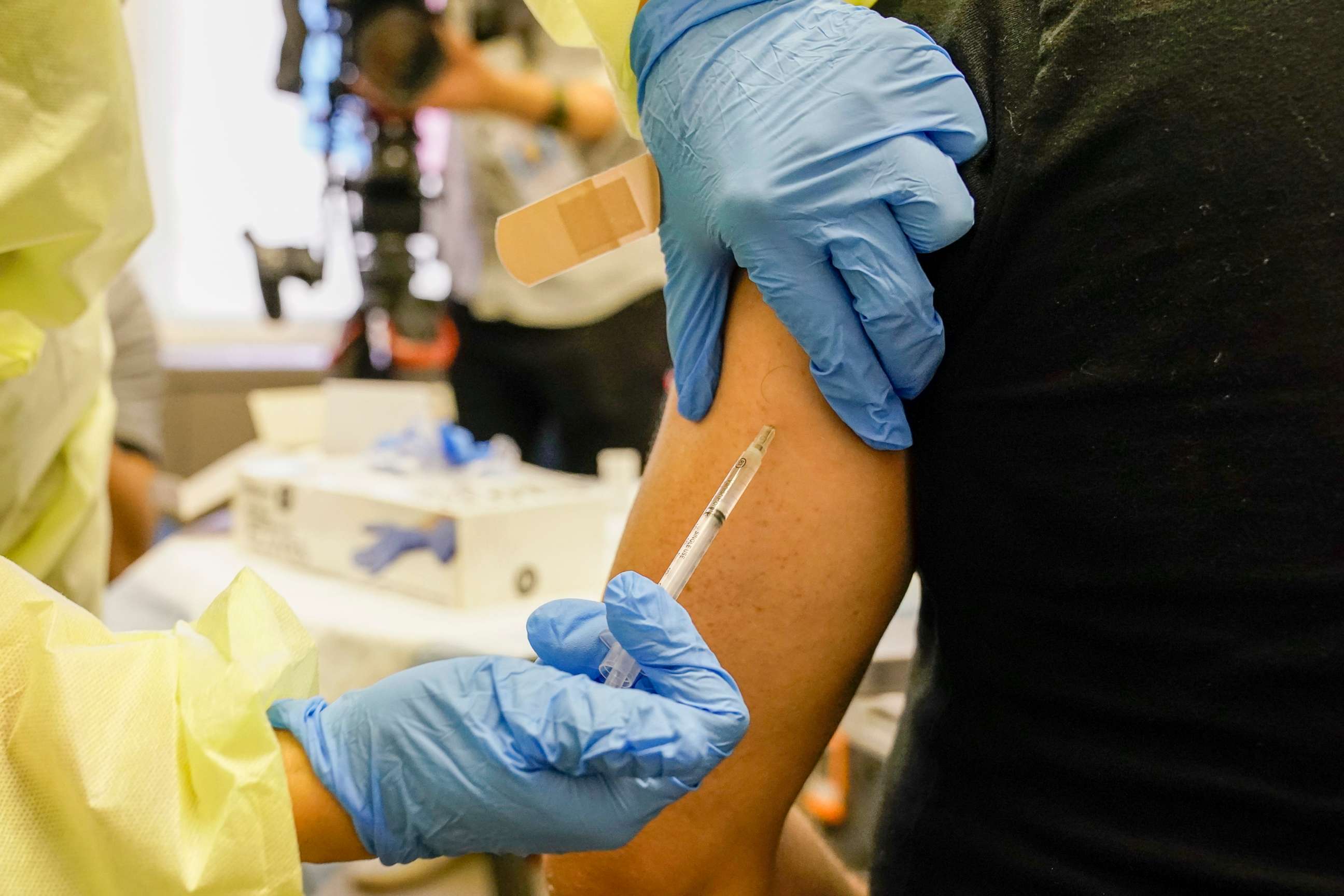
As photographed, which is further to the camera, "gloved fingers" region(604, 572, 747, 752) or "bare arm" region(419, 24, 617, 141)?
"bare arm" region(419, 24, 617, 141)

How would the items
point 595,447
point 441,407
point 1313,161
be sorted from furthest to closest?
point 595,447, point 441,407, point 1313,161

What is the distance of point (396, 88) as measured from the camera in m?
1.58

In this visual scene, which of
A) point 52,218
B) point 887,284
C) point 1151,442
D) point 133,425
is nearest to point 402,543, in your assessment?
point 52,218

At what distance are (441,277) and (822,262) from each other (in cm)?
205

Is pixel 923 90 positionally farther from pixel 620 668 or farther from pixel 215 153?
pixel 215 153

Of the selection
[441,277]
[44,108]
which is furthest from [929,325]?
[441,277]

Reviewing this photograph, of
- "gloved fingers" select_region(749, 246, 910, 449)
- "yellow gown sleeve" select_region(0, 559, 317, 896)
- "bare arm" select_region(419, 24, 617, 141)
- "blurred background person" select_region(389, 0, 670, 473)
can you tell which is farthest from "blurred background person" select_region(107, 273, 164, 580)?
"gloved fingers" select_region(749, 246, 910, 449)

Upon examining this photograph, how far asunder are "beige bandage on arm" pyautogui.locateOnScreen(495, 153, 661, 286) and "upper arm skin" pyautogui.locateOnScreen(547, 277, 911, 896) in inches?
4.3

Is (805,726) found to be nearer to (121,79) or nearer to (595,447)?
(121,79)

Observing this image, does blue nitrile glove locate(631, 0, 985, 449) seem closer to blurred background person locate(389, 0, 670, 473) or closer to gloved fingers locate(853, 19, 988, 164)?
gloved fingers locate(853, 19, 988, 164)

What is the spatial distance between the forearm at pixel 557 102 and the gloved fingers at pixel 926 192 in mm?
1456

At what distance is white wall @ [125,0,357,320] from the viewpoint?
340cm

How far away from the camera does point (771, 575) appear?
0.71m

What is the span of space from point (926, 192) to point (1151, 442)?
21cm
